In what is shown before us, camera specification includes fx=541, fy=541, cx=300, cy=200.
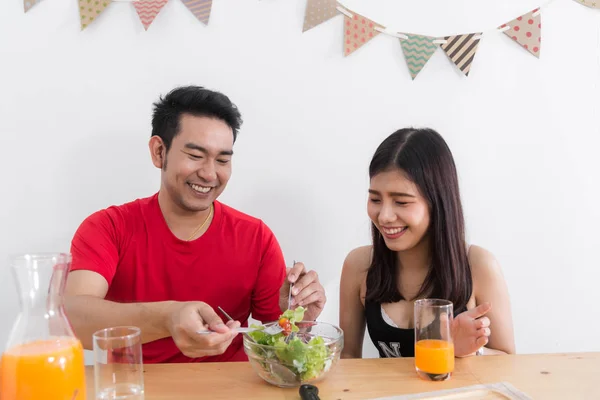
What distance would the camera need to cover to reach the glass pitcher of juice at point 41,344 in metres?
0.77

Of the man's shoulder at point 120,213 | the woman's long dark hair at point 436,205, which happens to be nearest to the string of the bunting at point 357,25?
the woman's long dark hair at point 436,205

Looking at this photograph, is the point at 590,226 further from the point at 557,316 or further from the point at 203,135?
the point at 203,135

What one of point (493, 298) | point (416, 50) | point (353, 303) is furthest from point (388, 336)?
point (416, 50)

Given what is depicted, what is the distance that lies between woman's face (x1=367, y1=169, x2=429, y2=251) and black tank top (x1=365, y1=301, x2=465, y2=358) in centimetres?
19

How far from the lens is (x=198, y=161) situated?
5.33ft

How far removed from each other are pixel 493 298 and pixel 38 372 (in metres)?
1.15

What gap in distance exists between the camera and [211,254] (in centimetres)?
166

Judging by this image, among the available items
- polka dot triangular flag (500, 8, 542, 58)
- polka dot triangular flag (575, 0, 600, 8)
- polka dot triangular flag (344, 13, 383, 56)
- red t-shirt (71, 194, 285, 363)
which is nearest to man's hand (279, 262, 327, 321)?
red t-shirt (71, 194, 285, 363)

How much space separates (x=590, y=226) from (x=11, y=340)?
1925mm

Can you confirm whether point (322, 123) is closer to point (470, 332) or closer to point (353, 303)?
point (353, 303)

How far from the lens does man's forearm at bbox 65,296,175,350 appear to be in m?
1.23

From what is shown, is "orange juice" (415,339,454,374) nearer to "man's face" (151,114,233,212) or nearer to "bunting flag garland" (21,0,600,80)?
"man's face" (151,114,233,212)

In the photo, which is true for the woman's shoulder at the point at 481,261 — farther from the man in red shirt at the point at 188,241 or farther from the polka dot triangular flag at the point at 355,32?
Answer: the polka dot triangular flag at the point at 355,32

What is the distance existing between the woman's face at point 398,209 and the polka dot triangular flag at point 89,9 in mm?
1057
